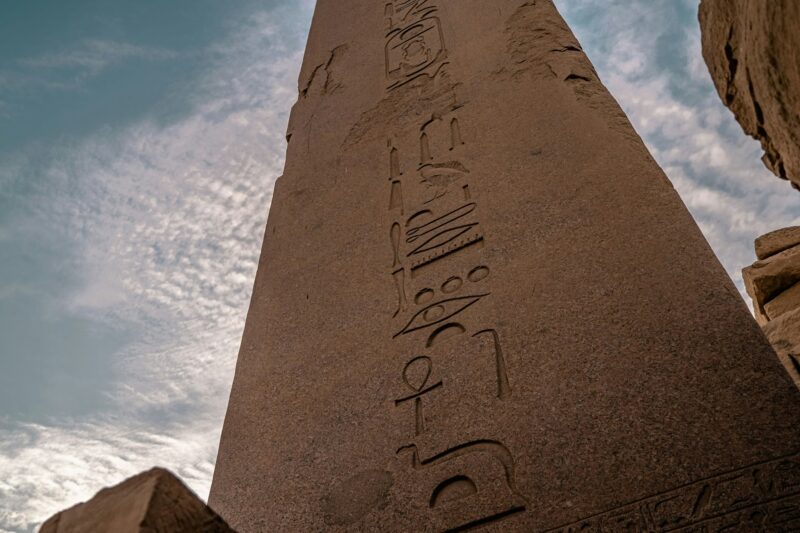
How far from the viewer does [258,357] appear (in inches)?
105

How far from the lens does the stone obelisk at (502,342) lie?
5.56ft

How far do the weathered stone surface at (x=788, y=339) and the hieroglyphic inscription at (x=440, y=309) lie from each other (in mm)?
769

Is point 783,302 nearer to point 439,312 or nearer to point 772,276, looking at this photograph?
point 772,276

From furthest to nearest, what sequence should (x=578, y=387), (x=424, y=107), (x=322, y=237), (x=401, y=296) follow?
(x=424, y=107) → (x=322, y=237) → (x=401, y=296) → (x=578, y=387)

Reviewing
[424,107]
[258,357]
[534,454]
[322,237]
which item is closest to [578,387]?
[534,454]

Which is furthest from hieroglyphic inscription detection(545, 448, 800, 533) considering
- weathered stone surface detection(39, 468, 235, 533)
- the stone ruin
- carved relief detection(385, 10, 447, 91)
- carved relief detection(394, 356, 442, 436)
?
carved relief detection(385, 10, 447, 91)

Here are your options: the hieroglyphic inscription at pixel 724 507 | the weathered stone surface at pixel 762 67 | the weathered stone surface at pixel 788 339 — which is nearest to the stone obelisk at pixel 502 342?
the hieroglyphic inscription at pixel 724 507

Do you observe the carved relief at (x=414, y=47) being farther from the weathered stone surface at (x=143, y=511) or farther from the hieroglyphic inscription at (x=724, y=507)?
the weathered stone surface at (x=143, y=511)

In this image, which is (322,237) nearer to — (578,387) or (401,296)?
(401,296)

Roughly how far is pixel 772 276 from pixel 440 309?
1.35 metres

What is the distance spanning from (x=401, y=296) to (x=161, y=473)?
1.25 meters

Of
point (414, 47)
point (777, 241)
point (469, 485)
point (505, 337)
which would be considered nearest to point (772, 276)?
point (777, 241)

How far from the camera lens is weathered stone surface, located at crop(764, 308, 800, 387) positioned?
2.09 m

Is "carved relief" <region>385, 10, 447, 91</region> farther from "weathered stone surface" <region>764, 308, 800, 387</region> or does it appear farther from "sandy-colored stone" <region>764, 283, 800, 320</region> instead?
"weathered stone surface" <region>764, 308, 800, 387</region>
